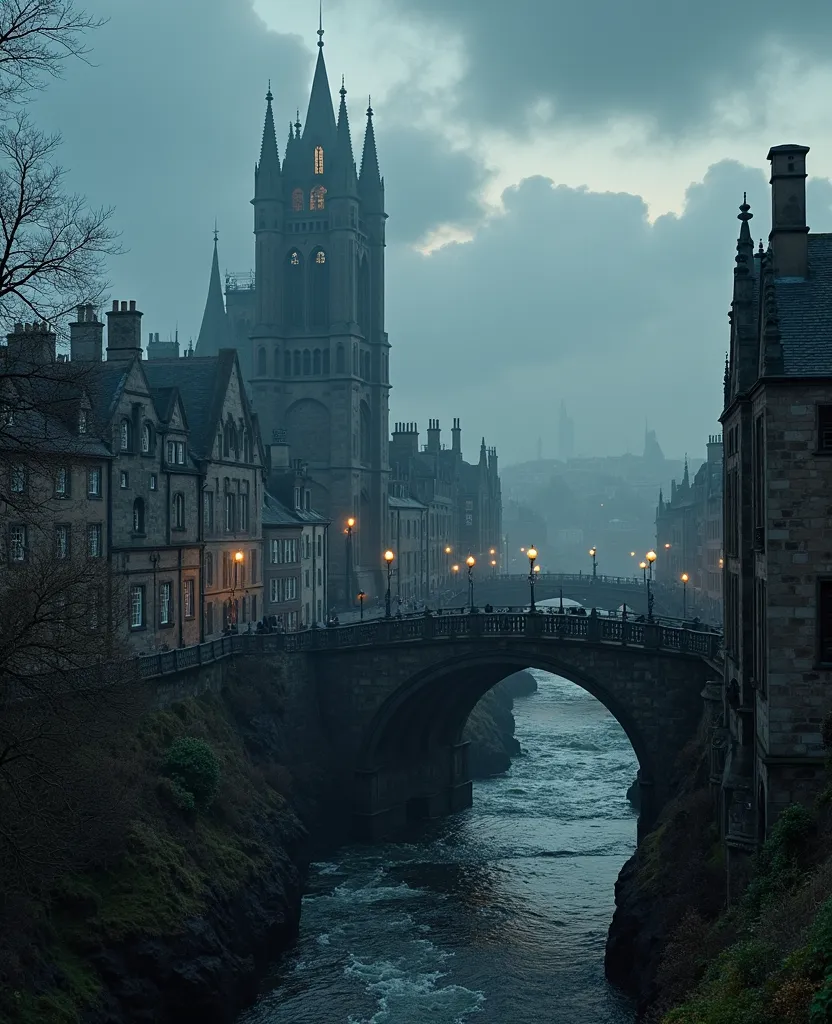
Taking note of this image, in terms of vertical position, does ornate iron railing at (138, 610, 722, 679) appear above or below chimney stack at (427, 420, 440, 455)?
below

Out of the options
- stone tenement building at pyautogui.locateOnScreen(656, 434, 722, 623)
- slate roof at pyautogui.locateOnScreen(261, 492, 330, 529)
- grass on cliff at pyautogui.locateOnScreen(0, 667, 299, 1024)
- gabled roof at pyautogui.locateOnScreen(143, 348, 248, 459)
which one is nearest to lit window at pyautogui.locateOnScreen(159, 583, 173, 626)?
grass on cliff at pyautogui.locateOnScreen(0, 667, 299, 1024)

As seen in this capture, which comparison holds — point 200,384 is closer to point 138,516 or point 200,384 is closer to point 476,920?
point 138,516

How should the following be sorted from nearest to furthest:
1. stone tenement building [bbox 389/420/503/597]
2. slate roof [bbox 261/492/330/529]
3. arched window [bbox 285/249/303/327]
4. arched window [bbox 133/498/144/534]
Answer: arched window [bbox 133/498/144/534]
slate roof [bbox 261/492/330/529]
arched window [bbox 285/249/303/327]
stone tenement building [bbox 389/420/503/597]

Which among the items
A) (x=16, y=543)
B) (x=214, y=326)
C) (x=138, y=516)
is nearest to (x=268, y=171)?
(x=214, y=326)

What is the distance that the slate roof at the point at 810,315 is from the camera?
32.2 meters

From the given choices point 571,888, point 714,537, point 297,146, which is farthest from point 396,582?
point 571,888

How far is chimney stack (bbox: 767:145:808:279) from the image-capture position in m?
35.8

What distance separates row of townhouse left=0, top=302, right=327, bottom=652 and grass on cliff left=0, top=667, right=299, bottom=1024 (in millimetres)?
5348

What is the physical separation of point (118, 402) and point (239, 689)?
1520 centimetres

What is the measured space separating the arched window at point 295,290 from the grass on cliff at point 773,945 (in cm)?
8715

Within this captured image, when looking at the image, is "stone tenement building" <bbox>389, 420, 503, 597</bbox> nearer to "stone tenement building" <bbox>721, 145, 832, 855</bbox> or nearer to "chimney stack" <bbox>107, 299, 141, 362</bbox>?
"chimney stack" <bbox>107, 299, 141, 362</bbox>

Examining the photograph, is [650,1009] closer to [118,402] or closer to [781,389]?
[781,389]

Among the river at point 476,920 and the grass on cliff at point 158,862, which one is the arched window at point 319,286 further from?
the grass on cliff at point 158,862

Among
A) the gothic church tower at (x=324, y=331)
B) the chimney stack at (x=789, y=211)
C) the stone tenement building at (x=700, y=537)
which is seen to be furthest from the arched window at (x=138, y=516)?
the stone tenement building at (x=700, y=537)
